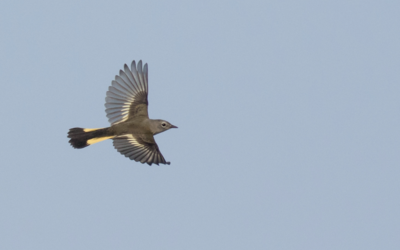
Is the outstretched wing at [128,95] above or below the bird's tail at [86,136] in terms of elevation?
above

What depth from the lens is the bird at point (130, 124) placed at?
38.1 ft

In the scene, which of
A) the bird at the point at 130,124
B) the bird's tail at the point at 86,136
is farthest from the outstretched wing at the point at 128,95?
the bird's tail at the point at 86,136

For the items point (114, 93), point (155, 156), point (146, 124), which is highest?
point (114, 93)

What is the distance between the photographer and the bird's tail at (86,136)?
11.5 meters

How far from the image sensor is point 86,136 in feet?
38.0

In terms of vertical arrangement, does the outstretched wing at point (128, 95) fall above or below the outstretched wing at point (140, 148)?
above

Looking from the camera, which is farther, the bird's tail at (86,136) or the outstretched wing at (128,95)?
the outstretched wing at (128,95)

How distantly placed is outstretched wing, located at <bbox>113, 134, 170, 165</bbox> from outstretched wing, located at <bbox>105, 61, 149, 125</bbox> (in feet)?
2.03

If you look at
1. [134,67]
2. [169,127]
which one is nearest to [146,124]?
[169,127]

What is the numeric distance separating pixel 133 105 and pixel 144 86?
56 centimetres

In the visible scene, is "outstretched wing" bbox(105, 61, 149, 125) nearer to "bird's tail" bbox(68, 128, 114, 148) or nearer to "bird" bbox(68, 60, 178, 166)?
"bird" bbox(68, 60, 178, 166)

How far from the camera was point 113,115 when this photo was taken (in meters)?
12.2

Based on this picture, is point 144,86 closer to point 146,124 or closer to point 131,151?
point 146,124

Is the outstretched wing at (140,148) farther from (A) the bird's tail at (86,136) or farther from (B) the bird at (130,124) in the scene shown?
(A) the bird's tail at (86,136)
